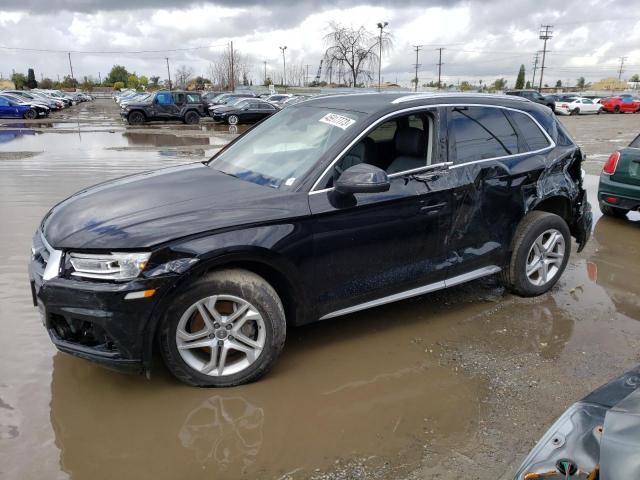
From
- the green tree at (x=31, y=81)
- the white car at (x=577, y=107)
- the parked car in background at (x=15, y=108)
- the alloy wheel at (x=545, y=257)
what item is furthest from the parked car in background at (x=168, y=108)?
the green tree at (x=31, y=81)

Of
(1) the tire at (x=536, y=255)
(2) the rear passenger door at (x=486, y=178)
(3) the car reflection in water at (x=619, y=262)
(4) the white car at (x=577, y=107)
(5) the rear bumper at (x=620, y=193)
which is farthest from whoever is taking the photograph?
(4) the white car at (x=577, y=107)

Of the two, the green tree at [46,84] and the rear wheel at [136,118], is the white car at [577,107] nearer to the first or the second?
the rear wheel at [136,118]

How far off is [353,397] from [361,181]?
1.38 m

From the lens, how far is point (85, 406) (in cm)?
319

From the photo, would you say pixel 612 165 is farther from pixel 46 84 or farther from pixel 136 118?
pixel 46 84

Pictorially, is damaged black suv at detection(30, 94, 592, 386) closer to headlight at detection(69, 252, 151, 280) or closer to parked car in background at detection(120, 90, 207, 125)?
headlight at detection(69, 252, 151, 280)

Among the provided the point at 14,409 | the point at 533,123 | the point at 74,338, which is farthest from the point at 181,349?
the point at 533,123

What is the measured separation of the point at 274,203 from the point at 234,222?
1.06 feet

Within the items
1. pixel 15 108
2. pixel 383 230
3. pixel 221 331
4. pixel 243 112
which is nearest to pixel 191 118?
pixel 243 112

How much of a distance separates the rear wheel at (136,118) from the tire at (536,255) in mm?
25450

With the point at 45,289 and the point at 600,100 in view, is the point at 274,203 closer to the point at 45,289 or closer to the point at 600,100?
the point at 45,289

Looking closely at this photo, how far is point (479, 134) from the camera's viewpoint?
4.41 metres

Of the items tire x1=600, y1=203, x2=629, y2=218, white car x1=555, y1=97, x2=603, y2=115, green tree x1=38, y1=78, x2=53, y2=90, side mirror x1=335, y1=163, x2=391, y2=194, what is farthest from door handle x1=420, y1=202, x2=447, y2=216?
green tree x1=38, y1=78, x2=53, y2=90

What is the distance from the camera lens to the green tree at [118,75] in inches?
4983
